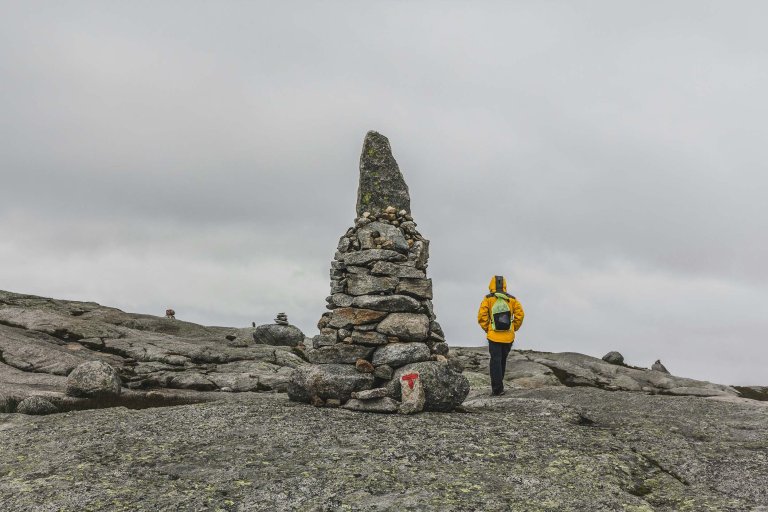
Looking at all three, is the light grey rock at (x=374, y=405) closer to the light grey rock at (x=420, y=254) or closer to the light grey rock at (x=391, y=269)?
the light grey rock at (x=391, y=269)

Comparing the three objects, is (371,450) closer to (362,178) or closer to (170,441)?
(170,441)

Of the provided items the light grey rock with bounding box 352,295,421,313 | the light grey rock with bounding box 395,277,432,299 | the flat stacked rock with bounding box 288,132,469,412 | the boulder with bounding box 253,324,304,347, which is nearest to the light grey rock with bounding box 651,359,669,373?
the boulder with bounding box 253,324,304,347

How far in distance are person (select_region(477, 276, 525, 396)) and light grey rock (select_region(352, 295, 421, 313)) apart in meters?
3.72

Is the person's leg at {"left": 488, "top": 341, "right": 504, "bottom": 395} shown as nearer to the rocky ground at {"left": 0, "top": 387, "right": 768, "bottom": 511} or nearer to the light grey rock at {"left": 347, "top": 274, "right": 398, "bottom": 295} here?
the rocky ground at {"left": 0, "top": 387, "right": 768, "bottom": 511}

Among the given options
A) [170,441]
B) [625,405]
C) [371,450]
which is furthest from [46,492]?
[625,405]

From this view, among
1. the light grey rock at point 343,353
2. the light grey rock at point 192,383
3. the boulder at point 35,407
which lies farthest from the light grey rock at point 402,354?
the light grey rock at point 192,383

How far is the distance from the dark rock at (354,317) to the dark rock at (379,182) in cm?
382

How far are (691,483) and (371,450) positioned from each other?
6529 millimetres

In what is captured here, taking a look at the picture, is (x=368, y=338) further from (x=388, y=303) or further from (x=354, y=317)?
(x=388, y=303)

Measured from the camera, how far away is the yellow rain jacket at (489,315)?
2030cm

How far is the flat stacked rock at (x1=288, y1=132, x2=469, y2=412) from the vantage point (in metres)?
16.8

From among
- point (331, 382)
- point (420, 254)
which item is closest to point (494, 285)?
point (420, 254)

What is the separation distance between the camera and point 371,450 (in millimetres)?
11797

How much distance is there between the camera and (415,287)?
61.0 feet
